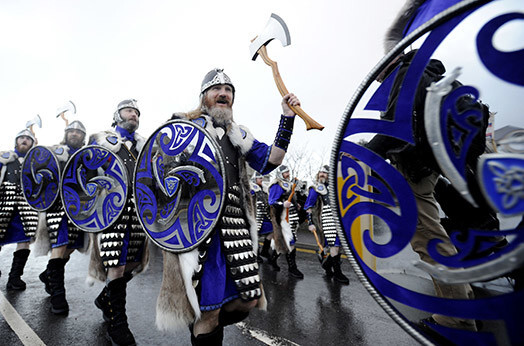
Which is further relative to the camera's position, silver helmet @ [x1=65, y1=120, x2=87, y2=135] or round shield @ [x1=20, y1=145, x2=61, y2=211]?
silver helmet @ [x1=65, y1=120, x2=87, y2=135]

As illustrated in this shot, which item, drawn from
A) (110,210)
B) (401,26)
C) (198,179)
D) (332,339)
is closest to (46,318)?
(110,210)

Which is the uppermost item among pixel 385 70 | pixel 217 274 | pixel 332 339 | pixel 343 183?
pixel 385 70

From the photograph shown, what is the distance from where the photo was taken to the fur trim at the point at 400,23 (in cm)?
121

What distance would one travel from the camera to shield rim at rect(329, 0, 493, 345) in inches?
33.9

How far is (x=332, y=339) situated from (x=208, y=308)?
1.72 meters

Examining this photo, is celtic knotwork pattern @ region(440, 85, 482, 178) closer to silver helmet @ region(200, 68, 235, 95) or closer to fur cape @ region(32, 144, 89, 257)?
silver helmet @ region(200, 68, 235, 95)

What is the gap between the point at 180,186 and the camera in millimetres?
1870

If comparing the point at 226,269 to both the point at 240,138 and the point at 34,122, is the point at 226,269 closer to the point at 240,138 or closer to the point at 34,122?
the point at 240,138

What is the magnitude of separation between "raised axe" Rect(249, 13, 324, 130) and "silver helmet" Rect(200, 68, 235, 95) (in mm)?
310

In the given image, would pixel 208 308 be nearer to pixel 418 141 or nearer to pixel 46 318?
pixel 418 141

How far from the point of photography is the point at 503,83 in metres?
0.82

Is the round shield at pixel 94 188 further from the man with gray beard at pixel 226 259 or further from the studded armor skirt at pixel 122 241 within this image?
the man with gray beard at pixel 226 259

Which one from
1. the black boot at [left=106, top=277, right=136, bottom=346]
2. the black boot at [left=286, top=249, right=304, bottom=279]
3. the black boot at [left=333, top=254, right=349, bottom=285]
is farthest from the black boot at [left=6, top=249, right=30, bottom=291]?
the black boot at [left=333, top=254, right=349, bottom=285]

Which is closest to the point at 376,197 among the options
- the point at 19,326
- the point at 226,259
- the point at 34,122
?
the point at 226,259
